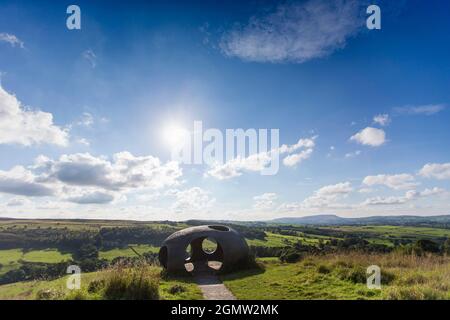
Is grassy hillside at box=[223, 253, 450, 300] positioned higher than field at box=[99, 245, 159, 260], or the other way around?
grassy hillside at box=[223, 253, 450, 300]

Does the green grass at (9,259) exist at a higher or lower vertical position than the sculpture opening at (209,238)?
lower

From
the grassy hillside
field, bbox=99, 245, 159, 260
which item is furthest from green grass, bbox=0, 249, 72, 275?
the grassy hillside

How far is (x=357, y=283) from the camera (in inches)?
435

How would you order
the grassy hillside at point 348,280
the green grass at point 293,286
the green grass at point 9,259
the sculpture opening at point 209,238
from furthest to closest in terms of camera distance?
the green grass at point 9,259 < the sculpture opening at point 209,238 < the green grass at point 293,286 < the grassy hillside at point 348,280

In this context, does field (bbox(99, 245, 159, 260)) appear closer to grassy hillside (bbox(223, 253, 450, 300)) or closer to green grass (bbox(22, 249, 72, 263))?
green grass (bbox(22, 249, 72, 263))

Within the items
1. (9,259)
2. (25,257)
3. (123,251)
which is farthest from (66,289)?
(9,259)

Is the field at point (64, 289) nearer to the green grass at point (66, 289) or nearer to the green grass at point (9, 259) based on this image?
the green grass at point (66, 289)

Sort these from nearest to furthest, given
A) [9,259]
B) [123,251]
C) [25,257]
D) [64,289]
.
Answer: [64,289], [9,259], [25,257], [123,251]

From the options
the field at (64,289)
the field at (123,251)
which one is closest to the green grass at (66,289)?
the field at (64,289)

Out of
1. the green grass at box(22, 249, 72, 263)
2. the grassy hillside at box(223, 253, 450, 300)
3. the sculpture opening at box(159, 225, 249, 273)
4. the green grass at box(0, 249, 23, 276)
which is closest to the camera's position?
the grassy hillside at box(223, 253, 450, 300)

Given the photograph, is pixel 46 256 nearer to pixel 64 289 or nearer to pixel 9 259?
pixel 9 259
